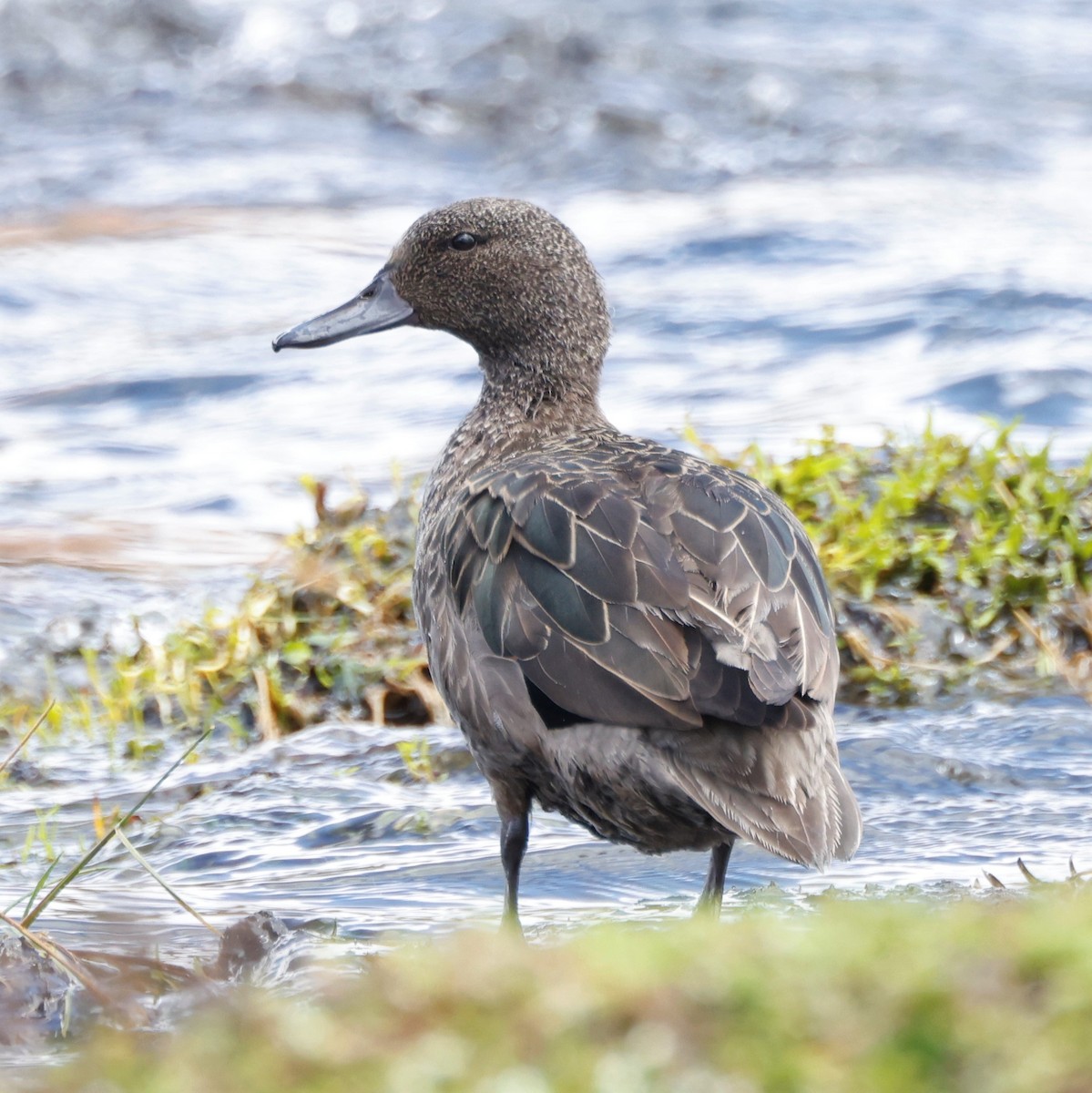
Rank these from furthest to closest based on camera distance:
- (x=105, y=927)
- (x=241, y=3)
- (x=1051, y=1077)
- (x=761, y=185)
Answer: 1. (x=241, y=3)
2. (x=761, y=185)
3. (x=105, y=927)
4. (x=1051, y=1077)

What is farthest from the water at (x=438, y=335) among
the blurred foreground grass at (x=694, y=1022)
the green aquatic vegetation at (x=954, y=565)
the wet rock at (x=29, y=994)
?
the blurred foreground grass at (x=694, y=1022)

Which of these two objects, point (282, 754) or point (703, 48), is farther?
point (703, 48)

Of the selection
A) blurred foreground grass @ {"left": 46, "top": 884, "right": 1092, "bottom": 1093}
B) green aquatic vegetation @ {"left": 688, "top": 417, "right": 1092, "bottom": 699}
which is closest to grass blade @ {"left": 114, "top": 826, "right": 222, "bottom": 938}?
blurred foreground grass @ {"left": 46, "top": 884, "right": 1092, "bottom": 1093}

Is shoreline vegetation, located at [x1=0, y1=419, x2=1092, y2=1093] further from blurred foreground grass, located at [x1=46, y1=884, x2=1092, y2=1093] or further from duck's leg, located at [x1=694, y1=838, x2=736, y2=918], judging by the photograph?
duck's leg, located at [x1=694, y1=838, x2=736, y2=918]

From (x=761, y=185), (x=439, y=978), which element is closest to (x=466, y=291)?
(x=439, y=978)

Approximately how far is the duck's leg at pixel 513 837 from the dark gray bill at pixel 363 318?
6.44 ft

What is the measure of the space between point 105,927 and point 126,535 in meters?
5.13

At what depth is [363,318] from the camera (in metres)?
6.04

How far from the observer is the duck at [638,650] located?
3910mm

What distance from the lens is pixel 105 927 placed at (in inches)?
185

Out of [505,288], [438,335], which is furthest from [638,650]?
[438,335]

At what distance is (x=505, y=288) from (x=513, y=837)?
6.47ft

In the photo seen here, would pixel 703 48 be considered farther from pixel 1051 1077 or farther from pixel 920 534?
pixel 1051 1077

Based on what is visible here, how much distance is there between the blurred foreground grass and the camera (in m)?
2.09
